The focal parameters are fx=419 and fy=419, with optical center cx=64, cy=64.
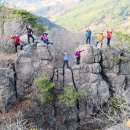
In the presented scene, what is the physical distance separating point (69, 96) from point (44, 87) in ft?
7.71

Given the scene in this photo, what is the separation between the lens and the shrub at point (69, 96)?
37.0 m

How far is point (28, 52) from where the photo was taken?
125ft

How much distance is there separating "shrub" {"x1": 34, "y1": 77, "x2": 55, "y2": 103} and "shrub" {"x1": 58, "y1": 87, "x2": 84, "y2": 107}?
3.99 ft

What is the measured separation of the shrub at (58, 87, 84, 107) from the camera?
37000 mm

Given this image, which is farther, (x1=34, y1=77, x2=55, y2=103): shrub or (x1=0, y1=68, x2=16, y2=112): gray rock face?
(x1=34, y1=77, x2=55, y2=103): shrub

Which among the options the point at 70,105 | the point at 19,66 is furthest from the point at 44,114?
the point at 19,66

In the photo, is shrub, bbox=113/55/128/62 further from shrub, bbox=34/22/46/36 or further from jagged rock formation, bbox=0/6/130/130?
shrub, bbox=34/22/46/36

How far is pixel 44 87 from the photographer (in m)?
36.8

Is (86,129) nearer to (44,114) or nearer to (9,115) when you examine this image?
(44,114)

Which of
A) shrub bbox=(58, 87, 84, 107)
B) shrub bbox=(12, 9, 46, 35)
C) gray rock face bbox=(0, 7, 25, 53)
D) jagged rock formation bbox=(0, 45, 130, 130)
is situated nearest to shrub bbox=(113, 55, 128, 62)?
jagged rock formation bbox=(0, 45, 130, 130)

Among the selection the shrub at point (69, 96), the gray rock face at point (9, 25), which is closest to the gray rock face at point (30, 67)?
the shrub at point (69, 96)

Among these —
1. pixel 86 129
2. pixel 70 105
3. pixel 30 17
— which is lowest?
pixel 86 129

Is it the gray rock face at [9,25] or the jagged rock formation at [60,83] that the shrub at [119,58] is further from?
the gray rock face at [9,25]

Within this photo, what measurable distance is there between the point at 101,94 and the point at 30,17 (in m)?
15.3
